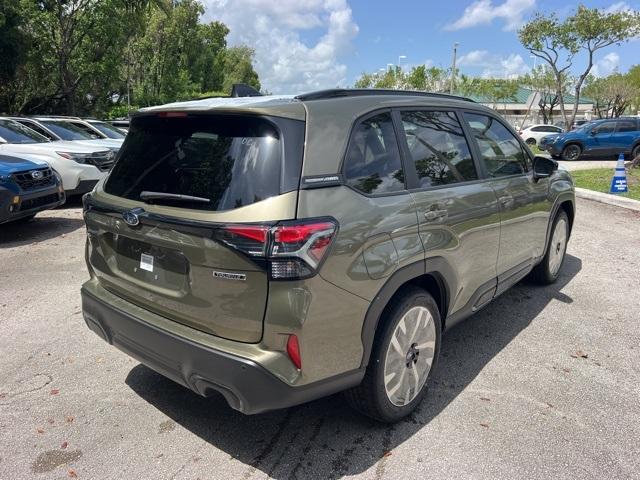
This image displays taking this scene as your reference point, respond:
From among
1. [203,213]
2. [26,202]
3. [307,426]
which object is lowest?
[307,426]

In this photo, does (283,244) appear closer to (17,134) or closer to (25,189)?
(25,189)

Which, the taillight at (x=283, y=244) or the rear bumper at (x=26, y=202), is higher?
the taillight at (x=283, y=244)

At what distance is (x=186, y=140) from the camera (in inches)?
107

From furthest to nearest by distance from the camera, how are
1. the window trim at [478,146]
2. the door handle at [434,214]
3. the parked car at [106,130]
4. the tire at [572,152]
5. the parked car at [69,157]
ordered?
the tire at [572,152] < the parked car at [106,130] < the parked car at [69,157] < the window trim at [478,146] < the door handle at [434,214]

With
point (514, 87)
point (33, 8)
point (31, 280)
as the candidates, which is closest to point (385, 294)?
point (31, 280)

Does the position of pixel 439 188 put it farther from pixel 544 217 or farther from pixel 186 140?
pixel 544 217

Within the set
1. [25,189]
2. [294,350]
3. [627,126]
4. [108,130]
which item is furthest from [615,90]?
[294,350]

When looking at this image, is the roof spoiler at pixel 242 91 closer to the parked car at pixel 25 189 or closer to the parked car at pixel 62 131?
the parked car at pixel 25 189

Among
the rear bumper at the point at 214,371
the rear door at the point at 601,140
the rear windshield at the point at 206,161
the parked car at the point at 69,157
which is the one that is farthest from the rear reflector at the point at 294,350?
the rear door at the point at 601,140

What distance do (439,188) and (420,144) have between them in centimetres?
30

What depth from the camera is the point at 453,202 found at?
3.22 metres

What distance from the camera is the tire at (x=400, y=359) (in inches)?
107

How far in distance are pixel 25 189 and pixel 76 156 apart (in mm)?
2327

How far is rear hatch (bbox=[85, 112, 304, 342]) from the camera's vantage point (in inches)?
90.7
